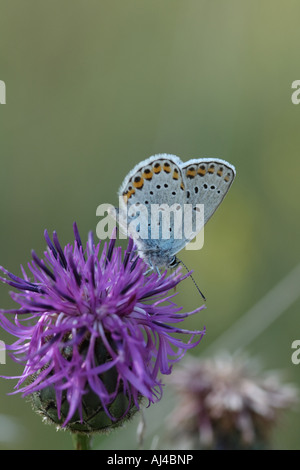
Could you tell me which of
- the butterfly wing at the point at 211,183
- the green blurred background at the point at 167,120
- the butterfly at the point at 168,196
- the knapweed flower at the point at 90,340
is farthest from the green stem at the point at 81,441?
the green blurred background at the point at 167,120

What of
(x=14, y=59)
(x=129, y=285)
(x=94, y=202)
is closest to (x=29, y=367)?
(x=129, y=285)

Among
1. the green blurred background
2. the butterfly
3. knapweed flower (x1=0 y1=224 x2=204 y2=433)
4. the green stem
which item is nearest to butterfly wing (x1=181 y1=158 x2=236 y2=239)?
the butterfly

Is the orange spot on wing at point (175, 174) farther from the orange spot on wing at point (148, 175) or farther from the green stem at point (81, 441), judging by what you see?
the green stem at point (81, 441)

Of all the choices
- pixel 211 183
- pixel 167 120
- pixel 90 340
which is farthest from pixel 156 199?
pixel 167 120

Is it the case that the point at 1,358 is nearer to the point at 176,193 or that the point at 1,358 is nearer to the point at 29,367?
the point at 29,367

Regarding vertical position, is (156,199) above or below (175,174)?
below

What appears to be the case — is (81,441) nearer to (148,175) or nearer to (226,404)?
(148,175)
